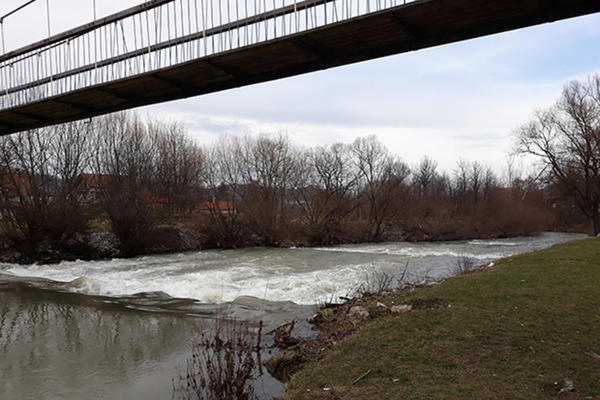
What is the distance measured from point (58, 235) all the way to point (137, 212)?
4.95 metres

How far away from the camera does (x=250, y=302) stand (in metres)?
12.6

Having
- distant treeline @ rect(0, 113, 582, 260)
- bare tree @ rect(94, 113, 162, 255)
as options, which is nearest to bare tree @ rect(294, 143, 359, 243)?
distant treeline @ rect(0, 113, 582, 260)

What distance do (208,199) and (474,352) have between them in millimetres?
33745

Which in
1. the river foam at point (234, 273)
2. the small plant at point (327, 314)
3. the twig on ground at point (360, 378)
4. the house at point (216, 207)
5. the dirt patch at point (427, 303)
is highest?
the house at point (216, 207)

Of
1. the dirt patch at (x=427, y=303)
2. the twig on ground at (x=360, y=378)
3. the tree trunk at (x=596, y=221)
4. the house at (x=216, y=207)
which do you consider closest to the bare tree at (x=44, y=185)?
the house at (x=216, y=207)

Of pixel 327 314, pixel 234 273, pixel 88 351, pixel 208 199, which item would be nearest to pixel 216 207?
pixel 208 199

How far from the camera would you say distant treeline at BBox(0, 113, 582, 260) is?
27.9 m

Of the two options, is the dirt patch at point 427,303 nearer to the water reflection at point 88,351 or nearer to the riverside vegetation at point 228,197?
the water reflection at point 88,351

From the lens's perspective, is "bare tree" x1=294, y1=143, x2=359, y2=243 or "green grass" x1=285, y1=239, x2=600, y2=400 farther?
"bare tree" x1=294, y1=143, x2=359, y2=243

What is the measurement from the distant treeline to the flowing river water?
5026 millimetres

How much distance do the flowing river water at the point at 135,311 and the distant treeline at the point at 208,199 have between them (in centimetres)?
503

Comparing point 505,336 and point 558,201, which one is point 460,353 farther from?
point 558,201

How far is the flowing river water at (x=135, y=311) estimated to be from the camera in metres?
7.31

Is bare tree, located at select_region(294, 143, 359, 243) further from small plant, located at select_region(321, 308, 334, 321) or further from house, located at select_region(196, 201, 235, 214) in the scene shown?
small plant, located at select_region(321, 308, 334, 321)
